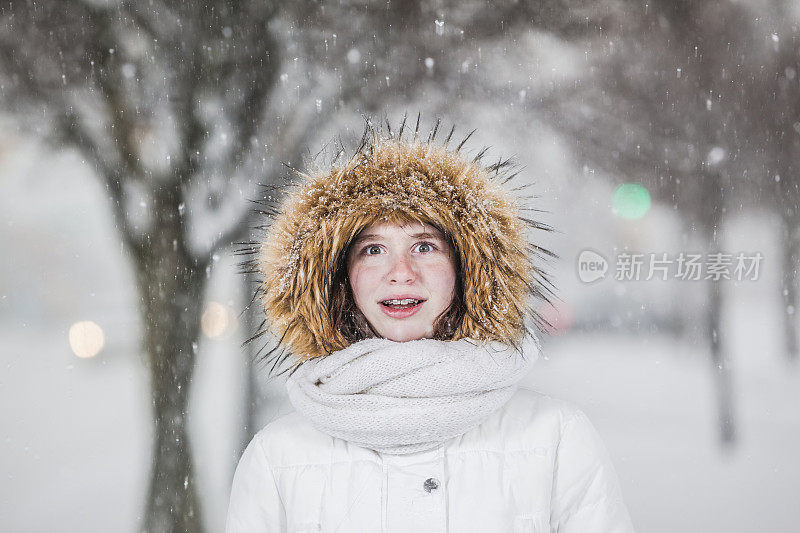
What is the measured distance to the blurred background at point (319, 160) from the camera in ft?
9.11

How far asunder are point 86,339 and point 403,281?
2.23m

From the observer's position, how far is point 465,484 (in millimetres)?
1136

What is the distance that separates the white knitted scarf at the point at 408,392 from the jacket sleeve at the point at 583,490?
15 cm

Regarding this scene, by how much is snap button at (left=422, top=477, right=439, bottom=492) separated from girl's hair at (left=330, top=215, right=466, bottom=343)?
27cm

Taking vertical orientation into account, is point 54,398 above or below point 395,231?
below

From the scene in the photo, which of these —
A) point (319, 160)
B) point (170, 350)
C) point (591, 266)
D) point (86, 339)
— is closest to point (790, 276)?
point (591, 266)

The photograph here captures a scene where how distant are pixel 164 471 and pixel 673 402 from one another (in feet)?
7.93

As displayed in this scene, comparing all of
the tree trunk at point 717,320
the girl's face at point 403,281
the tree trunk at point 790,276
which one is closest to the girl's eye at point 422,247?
the girl's face at point 403,281

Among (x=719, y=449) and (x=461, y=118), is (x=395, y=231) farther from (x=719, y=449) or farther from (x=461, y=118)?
(x=719, y=449)

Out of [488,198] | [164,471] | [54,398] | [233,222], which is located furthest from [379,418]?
[54,398]

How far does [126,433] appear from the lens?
9.50 feet

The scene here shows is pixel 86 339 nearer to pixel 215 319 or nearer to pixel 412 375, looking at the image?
pixel 215 319

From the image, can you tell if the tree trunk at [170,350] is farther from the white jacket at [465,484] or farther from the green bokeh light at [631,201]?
the green bokeh light at [631,201]

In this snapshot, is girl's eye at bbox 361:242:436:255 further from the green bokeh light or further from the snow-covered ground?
the green bokeh light
